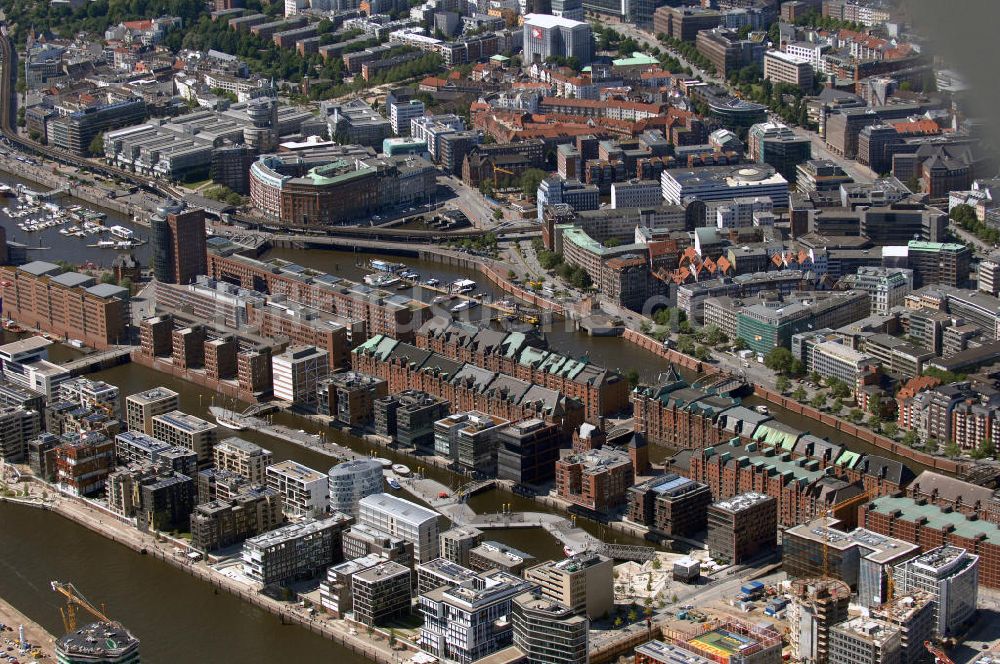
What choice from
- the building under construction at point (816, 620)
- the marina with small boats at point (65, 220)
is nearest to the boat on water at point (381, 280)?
the marina with small boats at point (65, 220)

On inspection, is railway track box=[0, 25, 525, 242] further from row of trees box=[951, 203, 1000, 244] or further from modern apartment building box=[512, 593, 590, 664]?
modern apartment building box=[512, 593, 590, 664]

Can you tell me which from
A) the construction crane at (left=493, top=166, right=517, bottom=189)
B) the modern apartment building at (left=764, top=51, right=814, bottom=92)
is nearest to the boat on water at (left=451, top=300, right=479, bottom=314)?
the construction crane at (left=493, top=166, right=517, bottom=189)

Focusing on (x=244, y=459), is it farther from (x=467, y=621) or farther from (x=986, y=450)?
(x=986, y=450)

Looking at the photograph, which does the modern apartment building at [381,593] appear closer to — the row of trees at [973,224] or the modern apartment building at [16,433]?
the modern apartment building at [16,433]

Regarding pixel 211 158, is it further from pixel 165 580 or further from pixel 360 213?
pixel 165 580

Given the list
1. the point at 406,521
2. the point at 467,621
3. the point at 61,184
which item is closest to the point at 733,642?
the point at 467,621

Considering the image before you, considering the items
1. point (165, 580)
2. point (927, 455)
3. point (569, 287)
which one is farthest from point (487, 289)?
point (165, 580)
